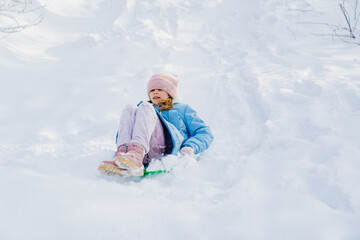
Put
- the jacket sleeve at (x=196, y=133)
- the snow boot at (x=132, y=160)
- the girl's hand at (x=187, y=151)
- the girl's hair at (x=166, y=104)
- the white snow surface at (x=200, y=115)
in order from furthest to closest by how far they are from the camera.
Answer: the girl's hair at (x=166, y=104), the jacket sleeve at (x=196, y=133), the girl's hand at (x=187, y=151), the snow boot at (x=132, y=160), the white snow surface at (x=200, y=115)

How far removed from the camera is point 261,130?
242cm

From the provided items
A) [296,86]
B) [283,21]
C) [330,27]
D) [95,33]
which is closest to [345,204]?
[296,86]

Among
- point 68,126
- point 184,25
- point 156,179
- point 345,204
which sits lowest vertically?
point 68,126

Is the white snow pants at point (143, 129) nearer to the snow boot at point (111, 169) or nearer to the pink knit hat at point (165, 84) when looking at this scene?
the snow boot at point (111, 169)

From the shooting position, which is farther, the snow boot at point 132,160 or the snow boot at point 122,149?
the snow boot at point 122,149

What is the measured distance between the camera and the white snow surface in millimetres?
1105

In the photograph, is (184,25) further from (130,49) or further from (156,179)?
(156,179)

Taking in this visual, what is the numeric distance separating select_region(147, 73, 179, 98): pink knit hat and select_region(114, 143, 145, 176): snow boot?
0.83m

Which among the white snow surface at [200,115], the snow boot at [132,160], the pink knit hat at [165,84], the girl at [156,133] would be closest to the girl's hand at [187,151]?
the girl at [156,133]

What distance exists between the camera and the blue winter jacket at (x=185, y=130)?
6.63 feet

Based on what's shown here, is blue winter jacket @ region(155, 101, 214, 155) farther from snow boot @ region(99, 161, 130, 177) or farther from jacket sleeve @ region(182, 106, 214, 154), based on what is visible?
snow boot @ region(99, 161, 130, 177)

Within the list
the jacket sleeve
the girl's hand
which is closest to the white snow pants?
the girl's hand

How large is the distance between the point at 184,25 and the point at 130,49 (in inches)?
53.6

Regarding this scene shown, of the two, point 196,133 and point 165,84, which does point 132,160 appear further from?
point 165,84
